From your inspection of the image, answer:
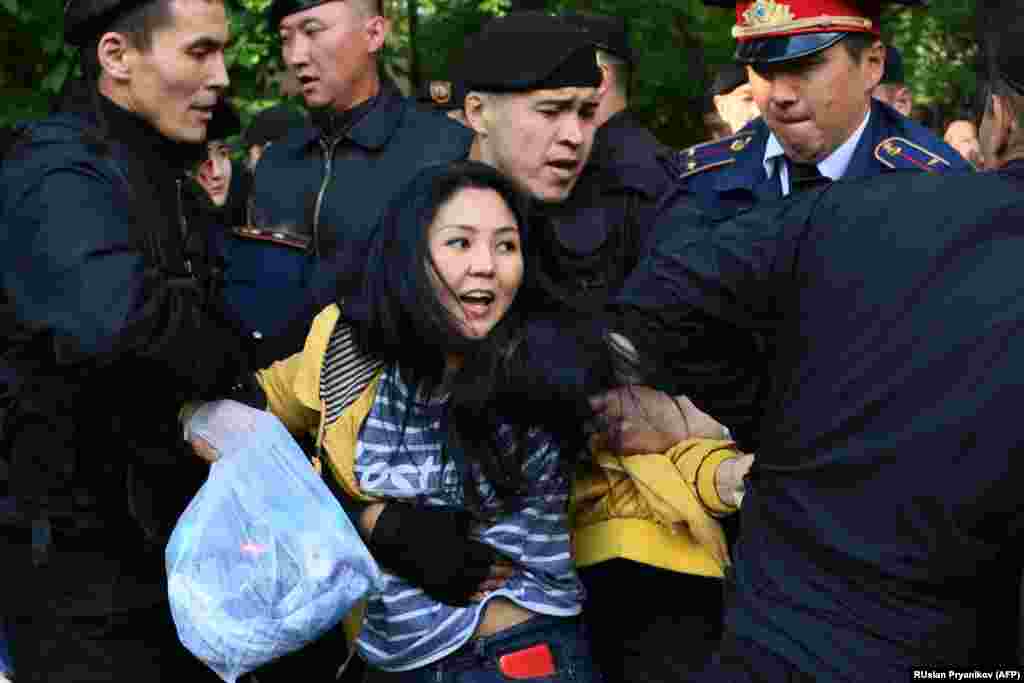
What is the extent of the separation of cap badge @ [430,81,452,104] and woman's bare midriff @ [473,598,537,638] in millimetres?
3655

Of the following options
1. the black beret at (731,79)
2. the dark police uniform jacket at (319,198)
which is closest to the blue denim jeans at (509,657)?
the dark police uniform jacket at (319,198)

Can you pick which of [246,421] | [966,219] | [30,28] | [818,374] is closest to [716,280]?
[818,374]

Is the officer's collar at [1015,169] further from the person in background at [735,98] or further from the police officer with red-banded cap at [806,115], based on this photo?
the person in background at [735,98]

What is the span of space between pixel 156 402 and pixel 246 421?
294mm

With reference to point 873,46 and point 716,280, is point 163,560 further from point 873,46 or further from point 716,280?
point 873,46

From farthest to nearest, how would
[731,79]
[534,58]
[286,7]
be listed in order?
1. [731,79]
2. [286,7]
3. [534,58]

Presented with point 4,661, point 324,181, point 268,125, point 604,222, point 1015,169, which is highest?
point 1015,169

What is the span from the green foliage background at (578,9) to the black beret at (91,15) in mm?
4142

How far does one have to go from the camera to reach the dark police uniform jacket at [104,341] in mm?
3135

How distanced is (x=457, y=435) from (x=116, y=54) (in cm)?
128

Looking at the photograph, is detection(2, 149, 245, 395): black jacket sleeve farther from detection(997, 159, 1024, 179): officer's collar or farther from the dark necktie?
detection(997, 159, 1024, 179): officer's collar

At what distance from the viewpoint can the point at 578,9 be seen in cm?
970

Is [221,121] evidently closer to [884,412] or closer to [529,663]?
[529,663]

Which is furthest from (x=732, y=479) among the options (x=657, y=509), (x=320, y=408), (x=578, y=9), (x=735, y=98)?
(x=578, y=9)
